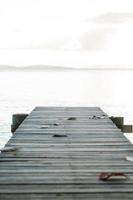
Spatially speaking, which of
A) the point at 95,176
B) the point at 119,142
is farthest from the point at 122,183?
the point at 119,142

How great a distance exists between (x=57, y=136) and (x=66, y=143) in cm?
121

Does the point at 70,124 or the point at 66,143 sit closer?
the point at 66,143

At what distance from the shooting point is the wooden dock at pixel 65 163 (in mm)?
8328

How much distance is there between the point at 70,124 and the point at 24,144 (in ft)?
15.2

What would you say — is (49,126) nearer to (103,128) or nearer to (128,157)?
(103,128)

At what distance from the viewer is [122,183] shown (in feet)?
29.1

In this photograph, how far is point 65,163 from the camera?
34.5ft

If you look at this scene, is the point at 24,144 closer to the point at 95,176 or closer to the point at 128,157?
the point at 128,157

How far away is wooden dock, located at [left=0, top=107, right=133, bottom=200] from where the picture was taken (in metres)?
8.33

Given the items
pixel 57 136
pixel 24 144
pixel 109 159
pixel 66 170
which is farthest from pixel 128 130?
pixel 66 170

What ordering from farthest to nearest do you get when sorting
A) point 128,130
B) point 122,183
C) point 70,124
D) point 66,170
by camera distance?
point 128,130, point 70,124, point 66,170, point 122,183

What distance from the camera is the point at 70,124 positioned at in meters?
17.4

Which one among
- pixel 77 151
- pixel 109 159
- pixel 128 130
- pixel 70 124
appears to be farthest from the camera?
pixel 128 130

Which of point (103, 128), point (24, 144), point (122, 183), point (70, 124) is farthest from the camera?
point (70, 124)
